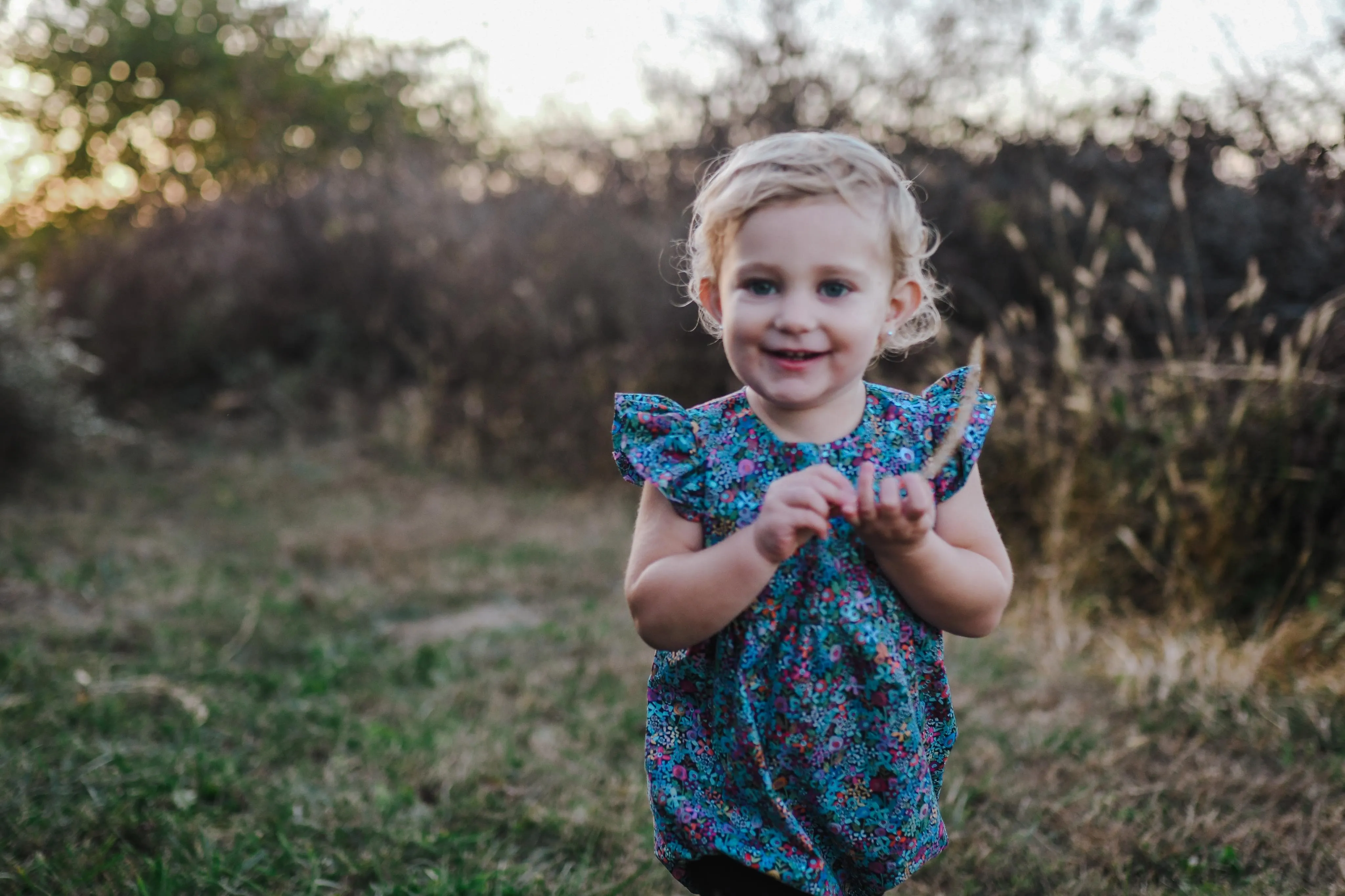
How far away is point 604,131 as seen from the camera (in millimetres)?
7836

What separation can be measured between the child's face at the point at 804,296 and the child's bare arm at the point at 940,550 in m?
0.21

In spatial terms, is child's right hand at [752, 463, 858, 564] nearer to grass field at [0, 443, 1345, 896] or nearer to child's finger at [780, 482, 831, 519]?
child's finger at [780, 482, 831, 519]

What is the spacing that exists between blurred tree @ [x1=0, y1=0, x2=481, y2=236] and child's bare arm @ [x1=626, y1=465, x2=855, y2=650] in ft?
30.5

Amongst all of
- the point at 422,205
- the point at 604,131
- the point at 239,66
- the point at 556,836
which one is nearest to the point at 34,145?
the point at 239,66

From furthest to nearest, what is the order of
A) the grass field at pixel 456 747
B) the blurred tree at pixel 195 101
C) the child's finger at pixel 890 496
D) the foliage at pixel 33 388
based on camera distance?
the blurred tree at pixel 195 101, the foliage at pixel 33 388, the grass field at pixel 456 747, the child's finger at pixel 890 496

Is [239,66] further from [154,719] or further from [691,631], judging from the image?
[691,631]

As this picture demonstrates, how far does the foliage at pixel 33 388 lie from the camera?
5.81 meters

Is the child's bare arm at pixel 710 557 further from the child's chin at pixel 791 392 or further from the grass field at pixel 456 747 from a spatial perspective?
the grass field at pixel 456 747

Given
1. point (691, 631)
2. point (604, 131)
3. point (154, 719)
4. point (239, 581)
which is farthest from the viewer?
point (604, 131)

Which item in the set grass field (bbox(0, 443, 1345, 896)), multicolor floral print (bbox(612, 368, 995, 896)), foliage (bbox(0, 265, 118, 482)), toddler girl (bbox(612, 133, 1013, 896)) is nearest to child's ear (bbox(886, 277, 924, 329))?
toddler girl (bbox(612, 133, 1013, 896))

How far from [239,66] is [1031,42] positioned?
855 cm

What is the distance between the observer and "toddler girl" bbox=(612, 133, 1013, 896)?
55.0 inches

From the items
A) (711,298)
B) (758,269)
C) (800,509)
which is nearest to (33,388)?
(711,298)

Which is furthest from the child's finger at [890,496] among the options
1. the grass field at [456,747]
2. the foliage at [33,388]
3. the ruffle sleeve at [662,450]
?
the foliage at [33,388]
